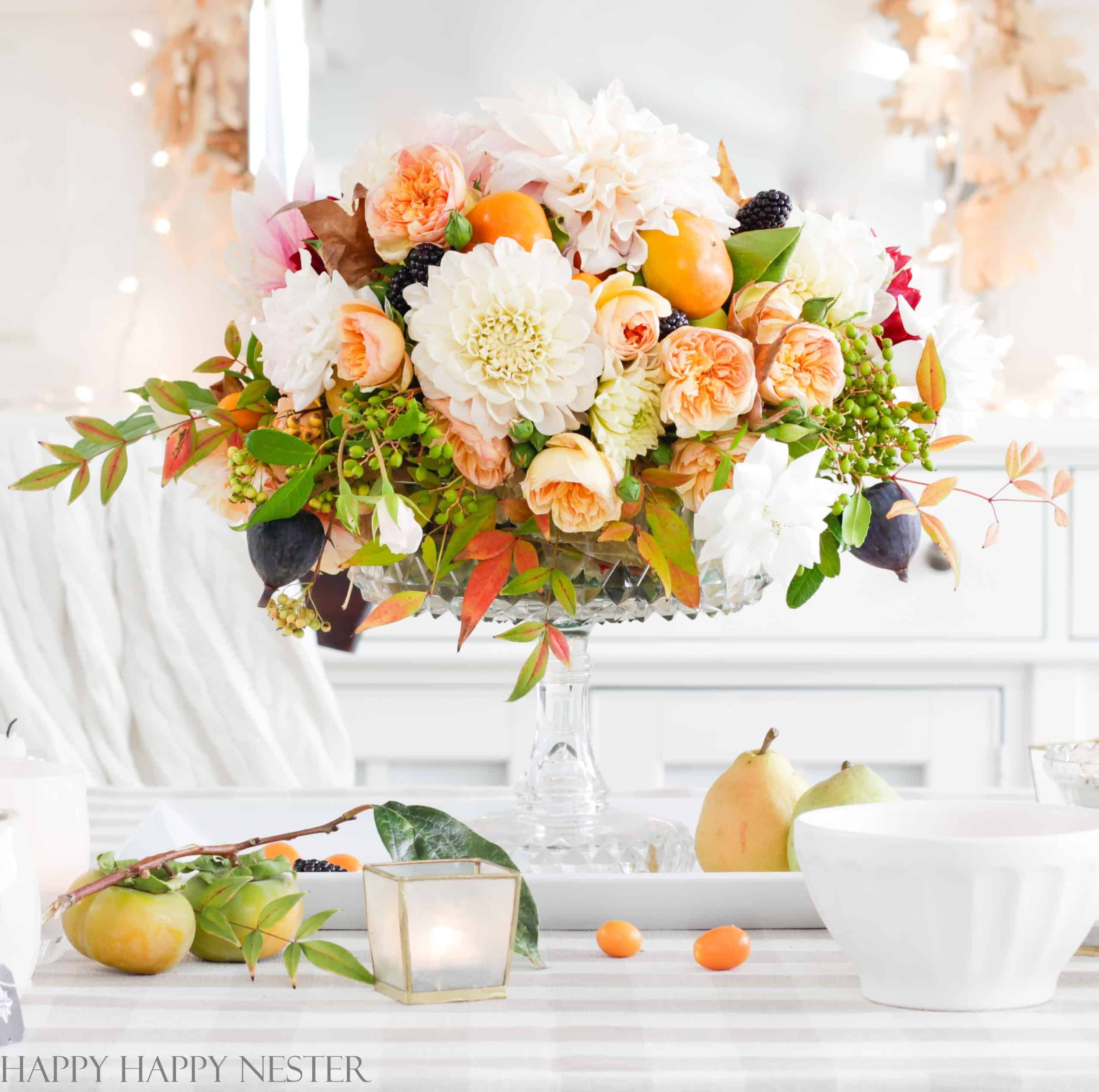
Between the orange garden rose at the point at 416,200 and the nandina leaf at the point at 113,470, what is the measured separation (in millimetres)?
192

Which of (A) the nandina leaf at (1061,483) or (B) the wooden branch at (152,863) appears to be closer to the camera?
(B) the wooden branch at (152,863)

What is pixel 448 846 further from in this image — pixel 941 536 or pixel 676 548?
pixel 941 536

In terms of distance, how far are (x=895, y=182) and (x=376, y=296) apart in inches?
62.7

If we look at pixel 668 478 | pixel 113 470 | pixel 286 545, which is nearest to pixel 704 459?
pixel 668 478

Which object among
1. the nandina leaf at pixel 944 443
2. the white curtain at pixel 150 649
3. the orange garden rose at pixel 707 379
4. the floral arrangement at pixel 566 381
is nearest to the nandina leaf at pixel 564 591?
the floral arrangement at pixel 566 381

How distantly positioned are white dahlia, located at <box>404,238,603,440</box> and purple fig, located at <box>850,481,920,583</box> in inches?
7.4

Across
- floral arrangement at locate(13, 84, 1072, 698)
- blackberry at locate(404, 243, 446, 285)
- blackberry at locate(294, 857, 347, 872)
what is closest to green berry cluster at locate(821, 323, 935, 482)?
floral arrangement at locate(13, 84, 1072, 698)

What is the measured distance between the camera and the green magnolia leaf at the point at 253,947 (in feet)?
1.81

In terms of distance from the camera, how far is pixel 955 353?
73 centimetres

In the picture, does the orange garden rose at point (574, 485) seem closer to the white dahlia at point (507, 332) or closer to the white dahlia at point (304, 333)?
the white dahlia at point (507, 332)

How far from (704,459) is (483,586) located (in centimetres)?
13

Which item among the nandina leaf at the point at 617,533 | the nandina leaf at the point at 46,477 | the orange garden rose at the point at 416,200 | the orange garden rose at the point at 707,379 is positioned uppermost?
the orange garden rose at the point at 416,200

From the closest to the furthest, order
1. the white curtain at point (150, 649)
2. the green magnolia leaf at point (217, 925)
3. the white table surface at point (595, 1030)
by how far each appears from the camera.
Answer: the white table surface at point (595, 1030) → the green magnolia leaf at point (217, 925) → the white curtain at point (150, 649)

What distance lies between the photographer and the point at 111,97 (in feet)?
6.97
